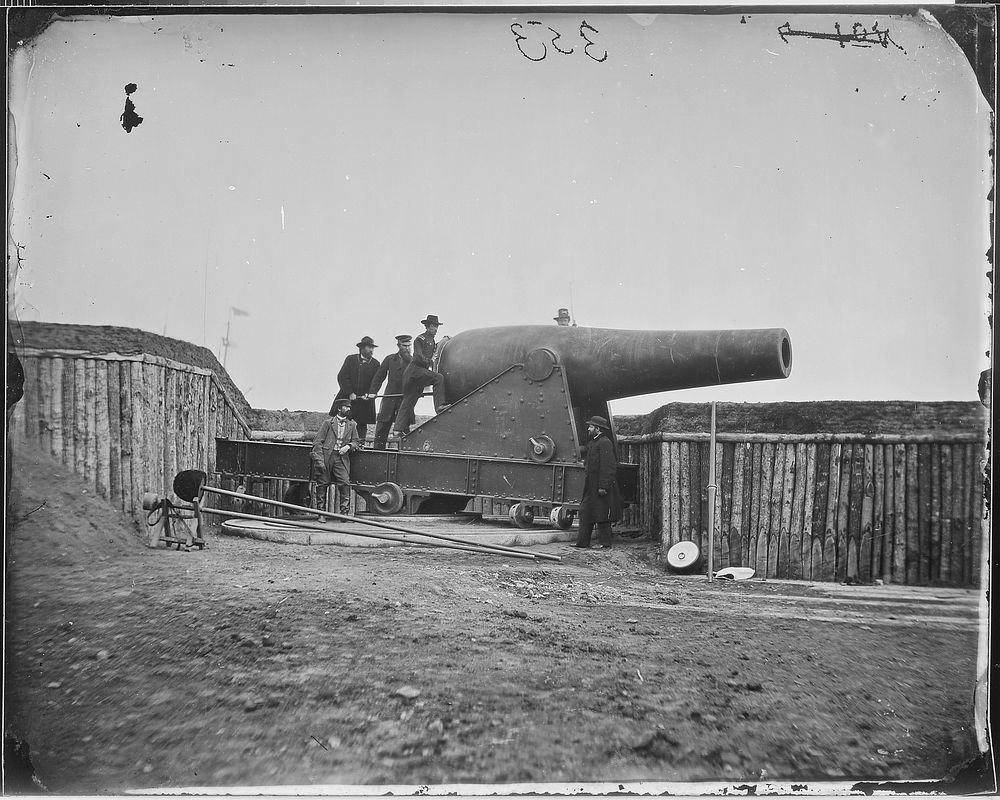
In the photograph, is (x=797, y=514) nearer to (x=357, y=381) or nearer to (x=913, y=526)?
(x=913, y=526)

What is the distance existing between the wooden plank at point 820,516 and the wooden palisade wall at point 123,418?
3.62 meters

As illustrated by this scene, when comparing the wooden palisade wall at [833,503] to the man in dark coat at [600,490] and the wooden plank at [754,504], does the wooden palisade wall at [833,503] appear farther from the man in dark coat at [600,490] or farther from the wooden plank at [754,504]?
the man in dark coat at [600,490]

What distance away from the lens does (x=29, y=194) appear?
12.5 feet

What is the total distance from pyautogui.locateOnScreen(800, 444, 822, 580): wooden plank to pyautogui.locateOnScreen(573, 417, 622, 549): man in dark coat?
149 cm

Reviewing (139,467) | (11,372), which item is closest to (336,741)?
(139,467)

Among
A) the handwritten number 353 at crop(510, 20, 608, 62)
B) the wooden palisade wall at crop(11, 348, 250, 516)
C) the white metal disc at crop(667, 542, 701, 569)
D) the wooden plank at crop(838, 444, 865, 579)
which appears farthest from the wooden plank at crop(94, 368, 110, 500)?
the wooden plank at crop(838, 444, 865, 579)

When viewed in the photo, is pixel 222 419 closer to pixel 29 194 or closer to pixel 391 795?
pixel 29 194

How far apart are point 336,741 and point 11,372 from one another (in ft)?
8.01

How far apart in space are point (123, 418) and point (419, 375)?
197 centimetres

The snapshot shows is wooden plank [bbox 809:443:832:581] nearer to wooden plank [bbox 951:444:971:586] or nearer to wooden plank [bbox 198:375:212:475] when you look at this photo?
wooden plank [bbox 951:444:971:586]

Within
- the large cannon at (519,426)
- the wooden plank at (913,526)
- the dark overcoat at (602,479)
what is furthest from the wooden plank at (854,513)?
the dark overcoat at (602,479)

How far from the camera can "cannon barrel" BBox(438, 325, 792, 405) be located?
4484 millimetres

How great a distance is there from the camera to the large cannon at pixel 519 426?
5723 millimetres

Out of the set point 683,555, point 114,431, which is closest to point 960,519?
point 683,555
